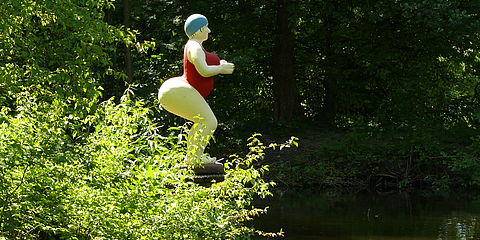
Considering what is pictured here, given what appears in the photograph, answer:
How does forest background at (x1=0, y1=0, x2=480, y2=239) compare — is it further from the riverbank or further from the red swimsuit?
the red swimsuit

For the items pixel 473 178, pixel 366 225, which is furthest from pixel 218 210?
pixel 473 178

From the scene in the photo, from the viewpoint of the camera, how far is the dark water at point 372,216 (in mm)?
12305

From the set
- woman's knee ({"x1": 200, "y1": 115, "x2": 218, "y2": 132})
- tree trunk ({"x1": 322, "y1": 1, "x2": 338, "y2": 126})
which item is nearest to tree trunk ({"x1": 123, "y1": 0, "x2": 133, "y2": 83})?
tree trunk ({"x1": 322, "y1": 1, "x2": 338, "y2": 126})

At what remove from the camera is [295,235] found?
1221 centimetres

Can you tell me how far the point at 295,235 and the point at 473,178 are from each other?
249 inches

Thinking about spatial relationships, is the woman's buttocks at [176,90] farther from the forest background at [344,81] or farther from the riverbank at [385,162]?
the riverbank at [385,162]

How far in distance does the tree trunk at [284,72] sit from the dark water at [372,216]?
418cm

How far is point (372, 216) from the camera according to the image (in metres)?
14.3

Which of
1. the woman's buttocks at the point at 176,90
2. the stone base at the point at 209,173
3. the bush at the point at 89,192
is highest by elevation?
the woman's buttocks at the point at 176,90

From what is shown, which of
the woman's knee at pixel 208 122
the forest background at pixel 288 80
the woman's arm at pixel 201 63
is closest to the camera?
the woman's arm at pixel 201 63

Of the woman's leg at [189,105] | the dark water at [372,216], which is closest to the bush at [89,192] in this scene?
the woman's leg at [189,105]

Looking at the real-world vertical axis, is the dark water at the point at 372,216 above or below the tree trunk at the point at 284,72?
below

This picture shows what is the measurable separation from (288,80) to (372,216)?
804 cm

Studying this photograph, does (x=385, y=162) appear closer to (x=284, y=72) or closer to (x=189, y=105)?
(x=284, y=72)
